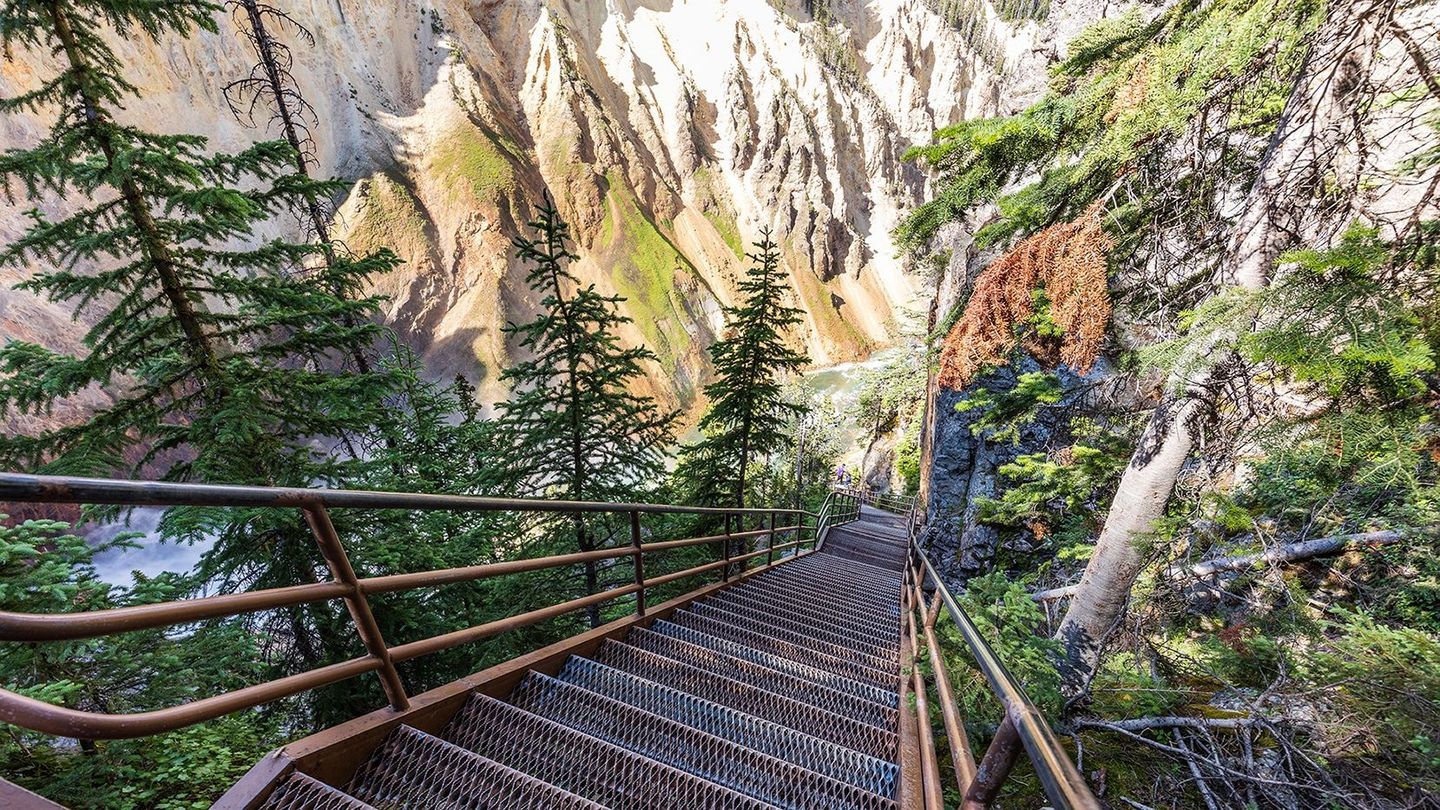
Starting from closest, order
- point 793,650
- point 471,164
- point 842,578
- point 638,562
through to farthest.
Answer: point 638,562, point 793,650, point 842,578, point 471,164

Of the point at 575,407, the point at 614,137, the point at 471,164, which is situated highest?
the point at 614,137

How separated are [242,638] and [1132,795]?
20.4 ft

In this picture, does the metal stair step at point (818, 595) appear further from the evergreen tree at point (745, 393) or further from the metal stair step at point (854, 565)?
the evergreen tree at point (745, 393)

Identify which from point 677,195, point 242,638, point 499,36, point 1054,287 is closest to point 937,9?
point 677,195

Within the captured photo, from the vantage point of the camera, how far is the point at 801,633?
4.41 m

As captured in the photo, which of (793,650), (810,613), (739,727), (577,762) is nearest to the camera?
(577,762)

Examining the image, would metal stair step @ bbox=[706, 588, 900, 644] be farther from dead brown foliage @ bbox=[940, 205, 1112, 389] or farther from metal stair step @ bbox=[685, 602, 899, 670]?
dead brown foliage @ bbox=[940, 205, 1112, 389]

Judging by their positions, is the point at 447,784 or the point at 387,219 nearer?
the point at 447,784

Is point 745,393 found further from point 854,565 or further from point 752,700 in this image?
point 752,700

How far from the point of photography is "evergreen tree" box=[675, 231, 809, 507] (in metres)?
9.04

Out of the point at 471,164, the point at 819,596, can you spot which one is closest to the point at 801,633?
the point at 819,596

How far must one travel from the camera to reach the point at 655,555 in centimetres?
869

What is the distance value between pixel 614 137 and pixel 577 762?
44.0m

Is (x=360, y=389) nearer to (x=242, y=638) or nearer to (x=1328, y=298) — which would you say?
(x=242, y=638)
